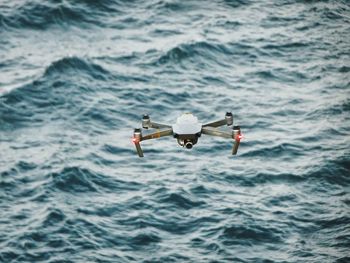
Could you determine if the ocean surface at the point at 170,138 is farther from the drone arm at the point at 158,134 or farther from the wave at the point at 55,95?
the drone arm at the point at 158,134

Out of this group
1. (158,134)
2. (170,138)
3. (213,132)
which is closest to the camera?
(158,134)

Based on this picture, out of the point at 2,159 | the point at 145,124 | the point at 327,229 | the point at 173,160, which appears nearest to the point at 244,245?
the point at 327,229

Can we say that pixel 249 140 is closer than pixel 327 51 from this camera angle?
Yes

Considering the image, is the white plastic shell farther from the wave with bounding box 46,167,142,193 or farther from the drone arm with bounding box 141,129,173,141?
the wave with bounding box 46,167,142,193

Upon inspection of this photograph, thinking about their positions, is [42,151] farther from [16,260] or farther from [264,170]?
[264,170]

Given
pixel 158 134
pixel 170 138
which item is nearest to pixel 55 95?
pixel 170 138

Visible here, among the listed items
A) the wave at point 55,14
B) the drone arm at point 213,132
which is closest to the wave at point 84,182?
the wave at point 55,14

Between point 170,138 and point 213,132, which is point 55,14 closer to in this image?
point 170,138

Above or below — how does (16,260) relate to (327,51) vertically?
below

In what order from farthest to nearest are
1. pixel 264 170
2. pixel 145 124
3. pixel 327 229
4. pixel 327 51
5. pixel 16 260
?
1. pixel 327 51
2. pixel 264 170
3. pixel 327 229
4. pixel 16 260
5. pixel 145 124
